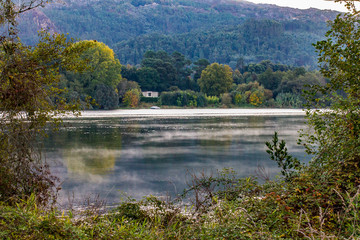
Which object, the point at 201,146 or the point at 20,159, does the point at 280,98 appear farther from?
the point at 20,159

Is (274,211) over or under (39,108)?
under

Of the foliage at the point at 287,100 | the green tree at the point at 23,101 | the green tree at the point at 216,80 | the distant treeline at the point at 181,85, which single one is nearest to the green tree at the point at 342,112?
the green tree at the point at 23,101

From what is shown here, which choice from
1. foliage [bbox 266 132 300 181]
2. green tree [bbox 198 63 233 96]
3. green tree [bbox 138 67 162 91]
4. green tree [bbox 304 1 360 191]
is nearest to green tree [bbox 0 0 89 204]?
foliage [bbox 266 132 300 181]

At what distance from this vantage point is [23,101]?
8.01 m

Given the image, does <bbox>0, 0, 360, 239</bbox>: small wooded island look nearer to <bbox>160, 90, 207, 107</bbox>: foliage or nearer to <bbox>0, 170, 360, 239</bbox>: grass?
<bbox>0, 170, 360, 239</bbox>: grass

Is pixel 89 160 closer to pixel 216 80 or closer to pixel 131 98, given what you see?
pixel 131 98

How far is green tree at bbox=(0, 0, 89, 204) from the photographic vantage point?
779 cm

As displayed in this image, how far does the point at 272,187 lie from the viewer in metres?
7.68

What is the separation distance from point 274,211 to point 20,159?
515cm

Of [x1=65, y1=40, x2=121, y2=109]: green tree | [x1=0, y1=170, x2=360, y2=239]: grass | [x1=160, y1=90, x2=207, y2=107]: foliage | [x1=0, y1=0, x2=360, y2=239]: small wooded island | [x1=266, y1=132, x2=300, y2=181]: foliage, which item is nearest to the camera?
[x1=0, y1=170, x2=360, y2=239]: grass

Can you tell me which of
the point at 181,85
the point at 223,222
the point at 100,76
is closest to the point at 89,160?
the point at 223,222

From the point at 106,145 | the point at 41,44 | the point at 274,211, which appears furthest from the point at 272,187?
the point at 106,145

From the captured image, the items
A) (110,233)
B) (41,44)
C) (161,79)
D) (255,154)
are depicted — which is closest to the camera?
(110,233)

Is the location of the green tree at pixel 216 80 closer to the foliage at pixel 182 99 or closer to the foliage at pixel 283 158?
the foliage at pixel 182 99
